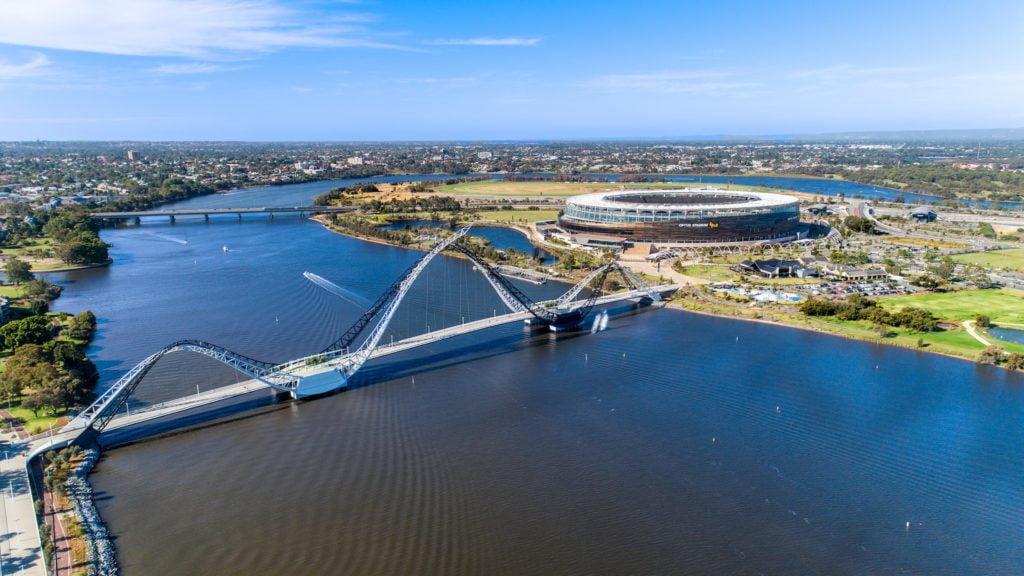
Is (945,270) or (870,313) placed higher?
(945,270)

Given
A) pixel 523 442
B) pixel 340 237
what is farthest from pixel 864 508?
pixel 340 237

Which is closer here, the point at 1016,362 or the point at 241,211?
the point at 1016,362

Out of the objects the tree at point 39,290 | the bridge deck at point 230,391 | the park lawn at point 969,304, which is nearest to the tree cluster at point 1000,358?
the park lawn at point 969,304

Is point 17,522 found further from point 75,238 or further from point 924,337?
point 75,238

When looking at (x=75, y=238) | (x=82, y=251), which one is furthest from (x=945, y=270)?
(x=75, y=238)

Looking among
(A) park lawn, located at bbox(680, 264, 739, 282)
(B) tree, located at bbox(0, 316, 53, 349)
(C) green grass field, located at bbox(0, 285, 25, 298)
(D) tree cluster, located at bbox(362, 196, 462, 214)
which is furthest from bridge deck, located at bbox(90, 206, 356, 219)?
(B) tree, located at bbox(0, 316, 53, 349)

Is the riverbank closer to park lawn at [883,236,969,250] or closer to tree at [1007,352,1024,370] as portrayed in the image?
tree at [1007,352,1024,370]
